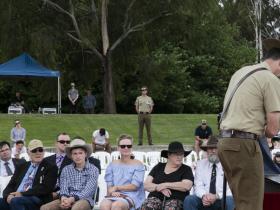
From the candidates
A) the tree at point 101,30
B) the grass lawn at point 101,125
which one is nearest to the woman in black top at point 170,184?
the grass lawn at point 101,125

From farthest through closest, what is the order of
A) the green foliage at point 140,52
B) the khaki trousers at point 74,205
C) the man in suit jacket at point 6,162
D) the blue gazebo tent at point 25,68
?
1. the green foliage at point 140,52
2. the blue gazebo tent at point 25,68
3. the man in suit jacket at point 6,162
4. the khaki trousers at point 74,205

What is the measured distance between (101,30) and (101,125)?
8648 mm

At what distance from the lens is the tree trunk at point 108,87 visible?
1335 inches

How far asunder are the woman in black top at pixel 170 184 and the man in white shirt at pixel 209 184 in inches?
5.7

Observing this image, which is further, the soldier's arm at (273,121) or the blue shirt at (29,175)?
the blue shirt at (29,175)

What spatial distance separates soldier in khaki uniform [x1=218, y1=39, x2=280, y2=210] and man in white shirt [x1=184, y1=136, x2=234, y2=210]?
323 centimetres

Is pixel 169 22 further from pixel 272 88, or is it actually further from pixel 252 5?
pixel 272 88

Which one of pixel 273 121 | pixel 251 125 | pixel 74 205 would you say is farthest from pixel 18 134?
pixel 273 121

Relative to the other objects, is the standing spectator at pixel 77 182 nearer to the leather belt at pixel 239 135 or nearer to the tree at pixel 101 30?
the leather belt at pixel 239 135

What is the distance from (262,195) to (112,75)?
98.7 feet

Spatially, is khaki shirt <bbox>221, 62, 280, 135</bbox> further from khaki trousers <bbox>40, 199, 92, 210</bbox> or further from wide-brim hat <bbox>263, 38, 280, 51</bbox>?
khaki trousers <bbox>40, 199, 92, 210</bbox>

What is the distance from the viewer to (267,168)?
577cm

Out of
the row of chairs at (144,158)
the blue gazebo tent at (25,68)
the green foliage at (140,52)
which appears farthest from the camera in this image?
the green foliage at (140,52)

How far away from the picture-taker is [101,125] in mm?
27125
